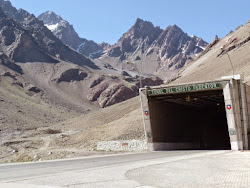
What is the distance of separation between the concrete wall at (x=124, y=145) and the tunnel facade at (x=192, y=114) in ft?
6.07

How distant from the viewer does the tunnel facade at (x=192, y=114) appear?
2850cm

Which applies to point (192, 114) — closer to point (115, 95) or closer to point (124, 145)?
point (124, 145)

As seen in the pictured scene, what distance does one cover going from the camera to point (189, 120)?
4703 centimetres

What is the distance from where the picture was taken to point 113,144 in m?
36.8

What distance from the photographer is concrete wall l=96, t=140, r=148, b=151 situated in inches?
1346

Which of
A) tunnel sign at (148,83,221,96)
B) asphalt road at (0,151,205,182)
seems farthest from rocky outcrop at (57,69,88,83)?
asphalt road at (0,151,205,182)

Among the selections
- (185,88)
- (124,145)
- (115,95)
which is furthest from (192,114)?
(115,95)

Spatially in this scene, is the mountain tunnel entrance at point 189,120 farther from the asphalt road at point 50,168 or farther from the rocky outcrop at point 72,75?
the rocky outcrop at point 72,75

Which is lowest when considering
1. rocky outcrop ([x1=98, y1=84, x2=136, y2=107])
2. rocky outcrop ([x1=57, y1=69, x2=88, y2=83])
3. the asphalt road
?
the asphalt road

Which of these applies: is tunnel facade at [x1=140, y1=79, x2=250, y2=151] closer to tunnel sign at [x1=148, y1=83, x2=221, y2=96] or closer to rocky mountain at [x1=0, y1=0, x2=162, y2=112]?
tunnel sign at [x1=148, y1=83, x2=221, y2=96]

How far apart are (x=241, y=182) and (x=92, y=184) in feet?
15.4

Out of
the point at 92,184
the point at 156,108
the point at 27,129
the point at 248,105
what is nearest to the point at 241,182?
the point at 92,184

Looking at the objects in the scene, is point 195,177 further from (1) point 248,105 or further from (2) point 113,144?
(2) point 113,144

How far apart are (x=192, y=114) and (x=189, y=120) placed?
1.65m
